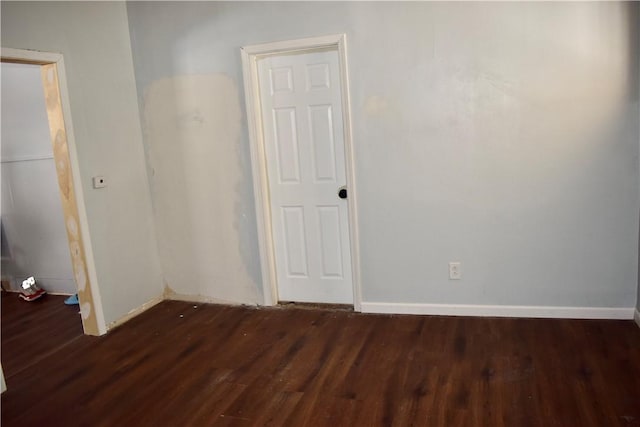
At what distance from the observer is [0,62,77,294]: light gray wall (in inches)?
165

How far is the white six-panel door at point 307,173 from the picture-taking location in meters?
3.46

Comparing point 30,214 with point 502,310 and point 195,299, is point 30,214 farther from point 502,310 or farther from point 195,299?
point 502,310

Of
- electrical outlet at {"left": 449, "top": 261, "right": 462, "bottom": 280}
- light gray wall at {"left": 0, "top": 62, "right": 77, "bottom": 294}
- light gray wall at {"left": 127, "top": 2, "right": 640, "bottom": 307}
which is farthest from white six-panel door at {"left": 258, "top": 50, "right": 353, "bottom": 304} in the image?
light gray wall at {"left": 0, "top": 62, "right": 77, "bottom": 294}

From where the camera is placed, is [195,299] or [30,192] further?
[30,192]

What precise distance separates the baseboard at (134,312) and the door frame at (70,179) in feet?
0.28

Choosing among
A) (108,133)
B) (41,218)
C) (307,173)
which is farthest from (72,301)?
(307,173)

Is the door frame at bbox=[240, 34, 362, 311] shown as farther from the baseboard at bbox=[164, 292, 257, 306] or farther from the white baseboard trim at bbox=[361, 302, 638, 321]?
the baseboard at bbox=[164, 292, 257, 306]

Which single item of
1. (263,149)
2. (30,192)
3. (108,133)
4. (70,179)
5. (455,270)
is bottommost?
(455,270)

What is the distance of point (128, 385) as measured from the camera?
2.70 m

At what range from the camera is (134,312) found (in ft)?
12.3

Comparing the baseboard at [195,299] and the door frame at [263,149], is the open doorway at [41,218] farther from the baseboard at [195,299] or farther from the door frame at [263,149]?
the door frame at [263,149]

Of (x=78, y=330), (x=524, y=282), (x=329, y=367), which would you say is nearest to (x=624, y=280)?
(x=524, y=282)

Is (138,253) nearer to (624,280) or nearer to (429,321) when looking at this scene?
(429,321)

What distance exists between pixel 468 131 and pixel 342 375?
1.76 meters
